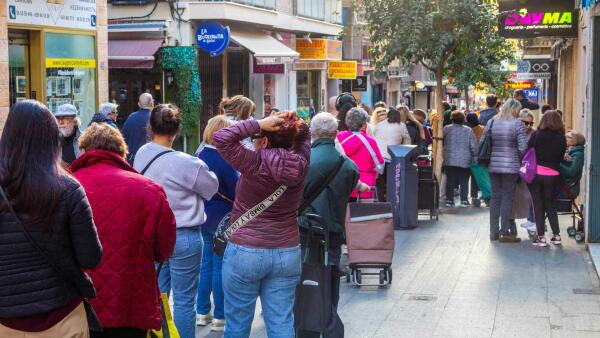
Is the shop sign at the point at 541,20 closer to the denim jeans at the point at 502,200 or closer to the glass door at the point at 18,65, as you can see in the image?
the denim jeans at the point at 502,200

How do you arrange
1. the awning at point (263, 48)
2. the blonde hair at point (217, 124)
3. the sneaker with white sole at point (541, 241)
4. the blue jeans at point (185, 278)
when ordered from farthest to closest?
1. the awning at point (263, 48)
2. the sneaker with white sole at point (541, 241)
3. the blonde hair at point (217, 124)
4. the blue jeans at point (185, 278)

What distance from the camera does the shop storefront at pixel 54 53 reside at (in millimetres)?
16266

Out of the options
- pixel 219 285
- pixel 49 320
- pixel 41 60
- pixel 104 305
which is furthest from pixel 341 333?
pixel 41 60

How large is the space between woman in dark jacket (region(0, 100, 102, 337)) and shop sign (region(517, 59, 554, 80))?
86.1 ft

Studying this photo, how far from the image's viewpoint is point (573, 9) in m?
17.3

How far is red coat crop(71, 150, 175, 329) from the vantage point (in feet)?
16.9

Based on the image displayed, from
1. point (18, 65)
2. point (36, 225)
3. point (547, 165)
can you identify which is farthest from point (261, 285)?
point (18, 65)

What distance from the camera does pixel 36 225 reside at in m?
4.32

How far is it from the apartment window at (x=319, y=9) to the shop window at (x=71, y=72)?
1386cm

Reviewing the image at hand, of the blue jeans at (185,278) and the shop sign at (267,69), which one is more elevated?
the shop sign at (267,69)

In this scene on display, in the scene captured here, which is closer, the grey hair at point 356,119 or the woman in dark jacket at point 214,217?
the woman in dark jacket at point 214,217

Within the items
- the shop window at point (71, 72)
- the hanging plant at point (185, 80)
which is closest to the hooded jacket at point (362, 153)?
the shop window at point (71, 72)

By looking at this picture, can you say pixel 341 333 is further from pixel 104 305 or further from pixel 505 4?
pixel 505 4

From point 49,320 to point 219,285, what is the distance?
400 cm
